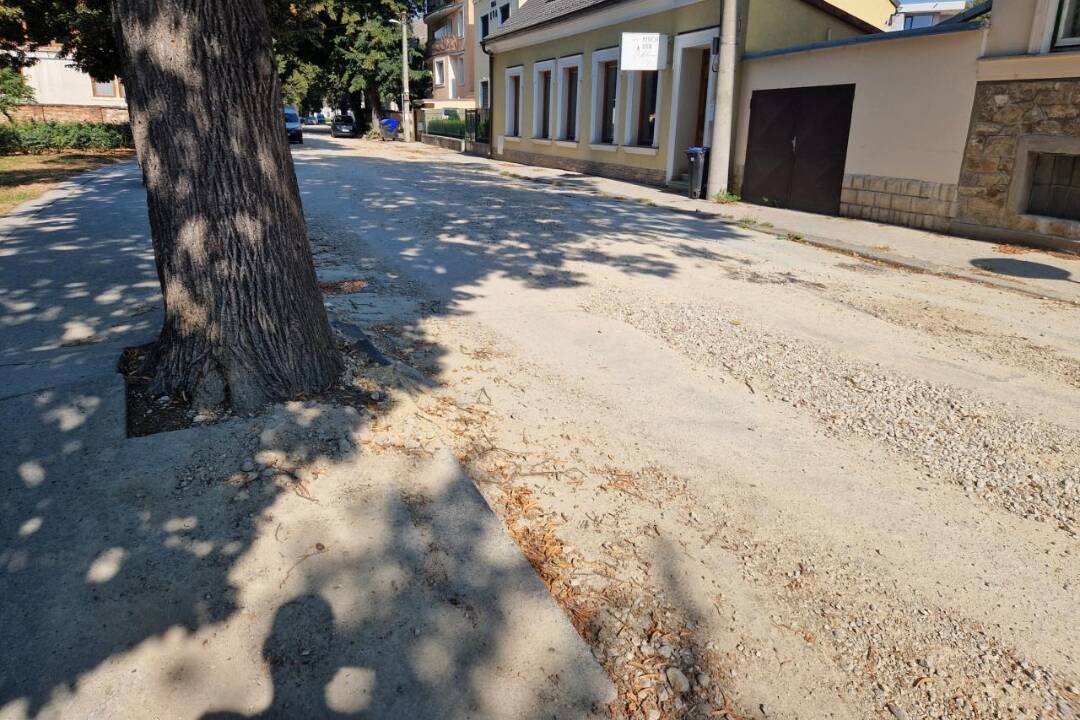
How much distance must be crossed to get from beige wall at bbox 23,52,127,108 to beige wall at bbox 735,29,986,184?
4216cm

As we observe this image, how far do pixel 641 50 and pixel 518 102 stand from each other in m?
10.5

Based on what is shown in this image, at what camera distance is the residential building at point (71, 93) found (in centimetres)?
4028

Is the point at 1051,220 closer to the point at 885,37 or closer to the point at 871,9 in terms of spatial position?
the point at 885,37

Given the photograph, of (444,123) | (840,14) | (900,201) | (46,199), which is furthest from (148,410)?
(444,123)

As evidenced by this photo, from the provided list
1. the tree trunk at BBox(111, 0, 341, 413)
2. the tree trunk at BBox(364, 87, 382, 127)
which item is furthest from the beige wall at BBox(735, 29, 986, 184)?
the tree trunk at BBox(364, 87, 382, 127)

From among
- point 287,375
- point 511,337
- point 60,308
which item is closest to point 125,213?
point 60,308

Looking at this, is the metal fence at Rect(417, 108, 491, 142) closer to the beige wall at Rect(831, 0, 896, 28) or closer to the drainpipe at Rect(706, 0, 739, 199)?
the beige wall at Rect(831, 0, 896, 28)

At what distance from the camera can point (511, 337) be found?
5473mm

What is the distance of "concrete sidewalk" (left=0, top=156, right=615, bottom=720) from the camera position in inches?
82.5

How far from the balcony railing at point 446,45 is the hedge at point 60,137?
21.3 meters

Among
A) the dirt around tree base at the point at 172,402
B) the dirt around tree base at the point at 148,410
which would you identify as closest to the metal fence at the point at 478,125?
the dirt around tree base at the point at 172,402

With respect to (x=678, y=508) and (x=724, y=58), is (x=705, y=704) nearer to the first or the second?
(x=678, y=508)

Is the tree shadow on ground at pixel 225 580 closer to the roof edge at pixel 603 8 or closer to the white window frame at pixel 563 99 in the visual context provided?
the roof edge at pixel 603 8

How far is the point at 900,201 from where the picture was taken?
11750 millimetres
